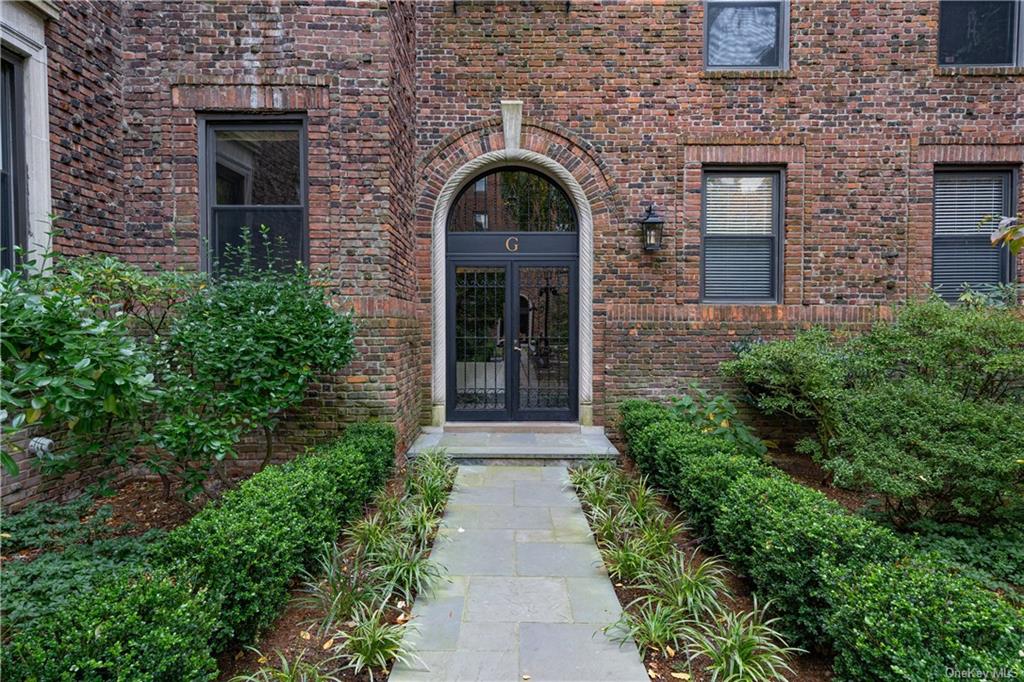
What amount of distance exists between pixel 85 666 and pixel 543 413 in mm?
5570

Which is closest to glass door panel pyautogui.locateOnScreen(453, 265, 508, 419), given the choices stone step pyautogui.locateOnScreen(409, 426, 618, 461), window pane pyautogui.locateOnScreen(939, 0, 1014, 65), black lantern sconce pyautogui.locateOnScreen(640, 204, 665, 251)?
stone step pyautogui.locateOnScreen(409, 426, 618, 461)

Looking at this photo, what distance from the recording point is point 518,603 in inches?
120

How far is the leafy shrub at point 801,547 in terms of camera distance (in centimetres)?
259

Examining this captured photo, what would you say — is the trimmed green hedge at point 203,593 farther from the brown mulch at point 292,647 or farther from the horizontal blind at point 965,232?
the horizontal blind at point 965,232

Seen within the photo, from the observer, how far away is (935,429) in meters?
3.61

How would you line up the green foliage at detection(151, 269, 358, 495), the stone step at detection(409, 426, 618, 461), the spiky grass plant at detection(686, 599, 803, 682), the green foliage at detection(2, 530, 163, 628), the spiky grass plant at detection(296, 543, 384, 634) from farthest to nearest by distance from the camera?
the stone step at detection(409, 426, 618, 461) < the green foliage at detection(151, 269, 358, 495) < the spiky grass plant at detection(296, 543, 384, 634) < the spiky grass plant at detection(686, 599, 803, 682) < the green foliage at detection(2, 530, 163, 628)

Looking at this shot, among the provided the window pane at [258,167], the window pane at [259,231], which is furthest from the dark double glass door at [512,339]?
the window pane at [258,167]

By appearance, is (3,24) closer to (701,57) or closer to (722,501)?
(722,501)

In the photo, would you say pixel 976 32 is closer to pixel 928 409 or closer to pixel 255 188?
pixel 928 409

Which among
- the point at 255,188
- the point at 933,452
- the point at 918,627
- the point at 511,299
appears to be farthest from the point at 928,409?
the point at 255,188

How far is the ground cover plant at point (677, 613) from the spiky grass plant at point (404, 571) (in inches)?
44.6

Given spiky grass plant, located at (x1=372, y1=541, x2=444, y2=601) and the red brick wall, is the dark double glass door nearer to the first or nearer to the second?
the red brick wall

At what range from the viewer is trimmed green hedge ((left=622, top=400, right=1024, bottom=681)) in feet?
6.39

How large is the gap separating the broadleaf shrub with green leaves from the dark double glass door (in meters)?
2.69
